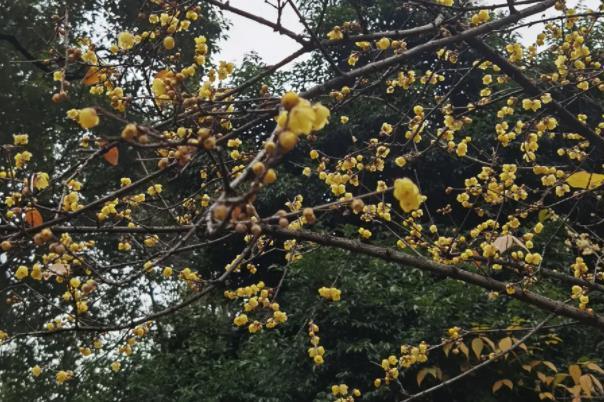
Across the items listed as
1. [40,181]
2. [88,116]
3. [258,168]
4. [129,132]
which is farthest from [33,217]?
[258,168]

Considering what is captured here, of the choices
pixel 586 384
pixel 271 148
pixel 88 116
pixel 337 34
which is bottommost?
pixel 586 384

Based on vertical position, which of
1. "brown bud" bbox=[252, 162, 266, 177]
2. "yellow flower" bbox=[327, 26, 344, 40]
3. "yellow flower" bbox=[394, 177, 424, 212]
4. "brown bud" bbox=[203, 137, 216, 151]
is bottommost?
"yellow flower" bbox=[394, 177, 424, 212]

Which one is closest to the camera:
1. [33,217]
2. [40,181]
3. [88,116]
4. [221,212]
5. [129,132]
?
[221,212]

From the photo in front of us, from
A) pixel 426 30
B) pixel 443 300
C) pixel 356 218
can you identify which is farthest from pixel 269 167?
pixel 356 218

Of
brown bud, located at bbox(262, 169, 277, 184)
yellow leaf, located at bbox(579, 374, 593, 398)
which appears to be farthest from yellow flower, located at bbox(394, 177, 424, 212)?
yellow leaf, located at bbox(579, 374, 593, 398)

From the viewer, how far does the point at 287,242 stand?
2545 mm

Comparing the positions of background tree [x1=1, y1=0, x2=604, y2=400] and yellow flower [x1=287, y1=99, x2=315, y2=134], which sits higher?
background tree [x1=1, y1=0, x2=604, y2=400]

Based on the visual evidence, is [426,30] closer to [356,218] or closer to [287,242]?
[287,242]

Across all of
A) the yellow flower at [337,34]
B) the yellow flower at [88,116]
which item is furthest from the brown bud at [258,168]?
the yellow flower at [337,34]

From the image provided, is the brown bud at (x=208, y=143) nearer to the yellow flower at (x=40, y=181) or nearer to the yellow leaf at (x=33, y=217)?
the yellow leaf at (x=33, y=217)

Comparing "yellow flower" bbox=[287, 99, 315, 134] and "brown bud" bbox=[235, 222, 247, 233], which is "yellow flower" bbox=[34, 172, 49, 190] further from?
"yellow flower" bbox=[287, 99, 315, 134]

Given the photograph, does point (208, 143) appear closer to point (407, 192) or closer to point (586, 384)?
point (407, 192)

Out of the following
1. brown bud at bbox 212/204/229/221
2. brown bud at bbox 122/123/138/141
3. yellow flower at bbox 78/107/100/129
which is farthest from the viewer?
yellow flower at bbox 78/107/100/129

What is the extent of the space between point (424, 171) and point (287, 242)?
5.03 m
